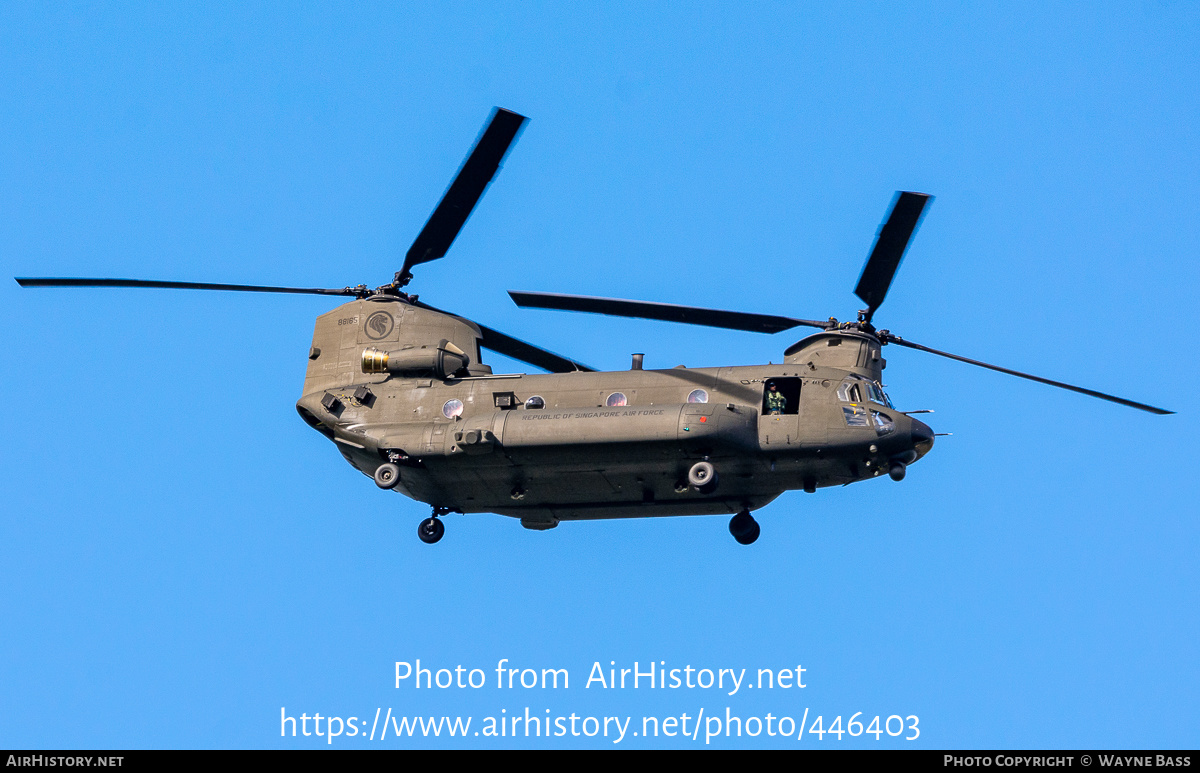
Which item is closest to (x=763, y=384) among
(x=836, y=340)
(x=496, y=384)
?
(x=836, y=340)

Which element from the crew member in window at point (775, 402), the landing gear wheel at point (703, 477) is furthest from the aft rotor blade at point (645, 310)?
the landing gear wheel at point (703, 477)

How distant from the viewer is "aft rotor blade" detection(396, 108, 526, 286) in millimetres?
34906

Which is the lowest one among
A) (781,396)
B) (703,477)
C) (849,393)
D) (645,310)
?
(703,477)

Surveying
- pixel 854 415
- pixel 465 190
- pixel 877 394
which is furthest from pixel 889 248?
pixel 465 190

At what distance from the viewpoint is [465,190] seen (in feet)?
118

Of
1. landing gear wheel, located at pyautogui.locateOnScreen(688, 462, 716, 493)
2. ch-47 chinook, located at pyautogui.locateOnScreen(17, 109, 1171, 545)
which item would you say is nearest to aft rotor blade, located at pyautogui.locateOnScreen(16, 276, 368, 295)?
ch-47 chinook, located at pyautogui.locateOnScreen(17, 109, 1171, 545)

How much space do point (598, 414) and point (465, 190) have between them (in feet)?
19.8

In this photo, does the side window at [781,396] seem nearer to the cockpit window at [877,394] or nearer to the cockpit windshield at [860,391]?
the cockpit windshield at [860,391]

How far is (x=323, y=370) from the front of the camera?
37.6m

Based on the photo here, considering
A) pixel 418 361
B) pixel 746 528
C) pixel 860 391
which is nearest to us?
pixel 860 391

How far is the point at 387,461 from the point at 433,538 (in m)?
1.97

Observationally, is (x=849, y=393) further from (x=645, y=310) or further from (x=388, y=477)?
(x=388, y=477)
